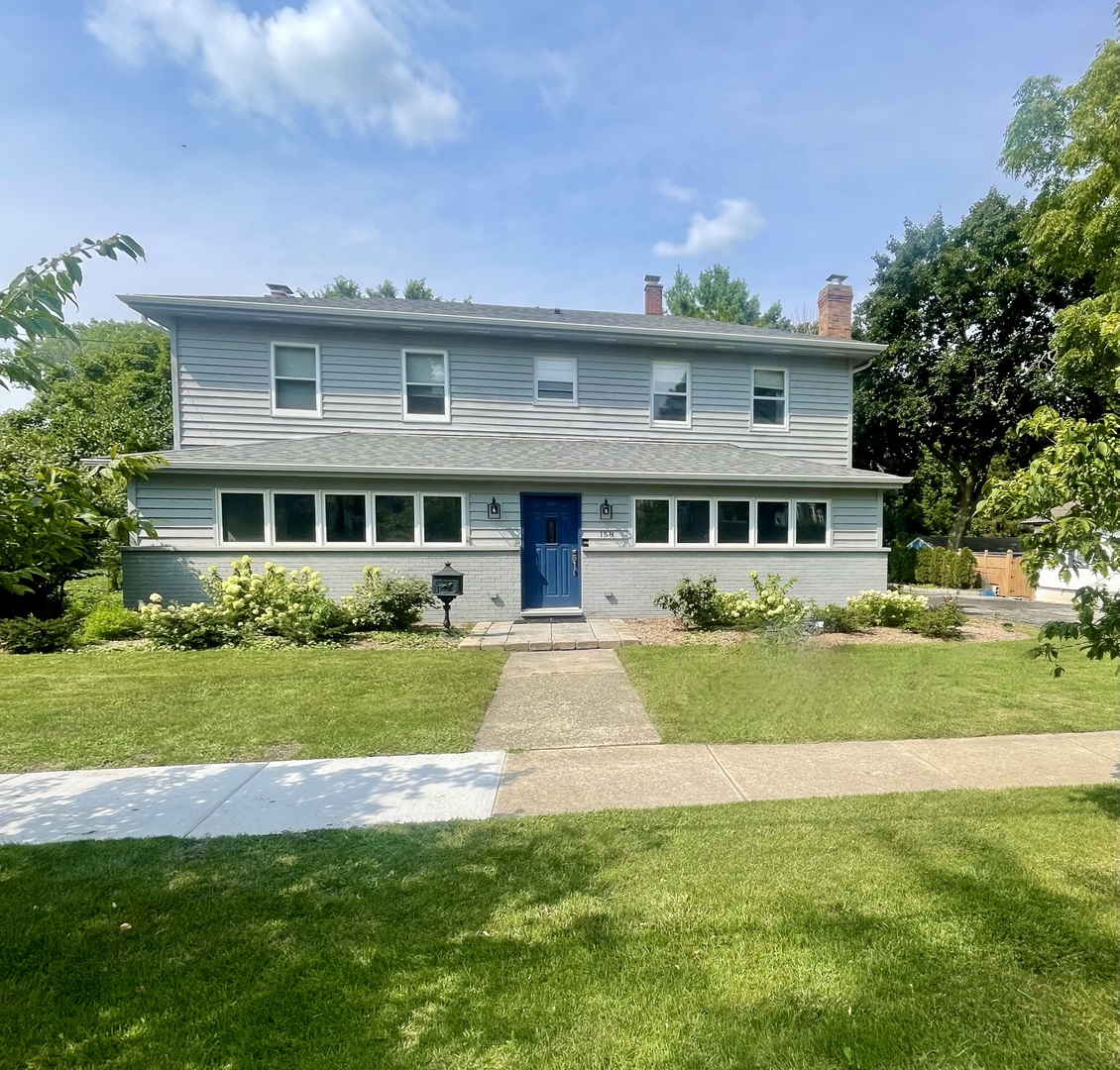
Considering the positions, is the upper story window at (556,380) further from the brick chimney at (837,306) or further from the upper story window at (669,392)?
the brick chimney at (837,306)

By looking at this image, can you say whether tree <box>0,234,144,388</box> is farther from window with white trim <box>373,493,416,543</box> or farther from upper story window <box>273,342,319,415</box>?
upper story window <box>273,342,319,415</box>

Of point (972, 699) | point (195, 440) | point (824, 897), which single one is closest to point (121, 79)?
point (824, 897)

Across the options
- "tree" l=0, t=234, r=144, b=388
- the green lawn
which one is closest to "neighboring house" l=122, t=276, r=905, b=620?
the green lawn

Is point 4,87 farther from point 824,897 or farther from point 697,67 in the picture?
point 697,67

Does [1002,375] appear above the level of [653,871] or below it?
above

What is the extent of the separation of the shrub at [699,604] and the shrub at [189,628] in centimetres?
720

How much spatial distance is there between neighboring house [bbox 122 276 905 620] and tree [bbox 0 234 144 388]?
321 inches

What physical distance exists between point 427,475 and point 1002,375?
69.7 ft

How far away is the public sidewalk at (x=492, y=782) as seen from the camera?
3592mm

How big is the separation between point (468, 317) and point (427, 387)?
5.45ft

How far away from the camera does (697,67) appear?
7578mm

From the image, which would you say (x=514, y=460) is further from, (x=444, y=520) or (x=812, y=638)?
(x=812, y=638)

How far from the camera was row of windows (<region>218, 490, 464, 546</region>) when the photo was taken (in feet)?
34.1

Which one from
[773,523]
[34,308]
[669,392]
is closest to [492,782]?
[34,308]
